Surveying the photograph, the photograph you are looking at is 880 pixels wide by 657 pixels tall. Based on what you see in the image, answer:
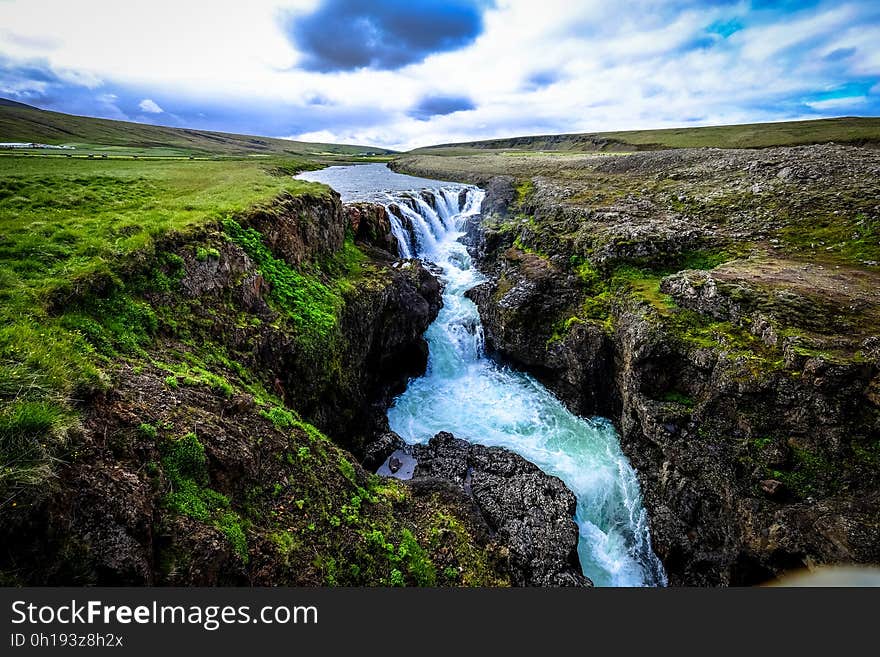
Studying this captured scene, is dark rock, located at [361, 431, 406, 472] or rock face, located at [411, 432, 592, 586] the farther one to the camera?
dark rock, located at [361, 431, 406, 472]

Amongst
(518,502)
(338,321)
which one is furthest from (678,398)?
(338,321)

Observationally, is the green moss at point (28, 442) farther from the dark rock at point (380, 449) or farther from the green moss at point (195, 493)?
the dark rock at point (380, 449)

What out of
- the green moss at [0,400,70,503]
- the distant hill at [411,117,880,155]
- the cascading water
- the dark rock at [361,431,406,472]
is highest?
the distant hill at [411,117,880,155]

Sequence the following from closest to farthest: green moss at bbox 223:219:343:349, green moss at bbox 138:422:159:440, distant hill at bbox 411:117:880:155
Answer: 1. green moss at bbox 138:422:159:440
2. green moss at bbox 223:219:343:349
3. distant hill at bbox 411:117:880:155

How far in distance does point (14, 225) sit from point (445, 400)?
1824cm

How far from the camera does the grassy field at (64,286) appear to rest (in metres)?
5.49

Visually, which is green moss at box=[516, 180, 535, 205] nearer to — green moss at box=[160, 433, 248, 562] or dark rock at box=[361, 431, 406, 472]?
dark rock at box=[361, 431, 406, 472]

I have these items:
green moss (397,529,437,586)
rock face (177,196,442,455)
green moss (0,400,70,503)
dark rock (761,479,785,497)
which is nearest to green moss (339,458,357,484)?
green moss (397,529,437,586)

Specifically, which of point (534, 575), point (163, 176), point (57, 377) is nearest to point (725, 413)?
point (534, 575)

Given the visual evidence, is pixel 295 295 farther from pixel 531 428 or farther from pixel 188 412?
pixel 531 428

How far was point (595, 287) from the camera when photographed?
2120 cm

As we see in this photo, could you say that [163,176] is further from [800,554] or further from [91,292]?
[800,554]

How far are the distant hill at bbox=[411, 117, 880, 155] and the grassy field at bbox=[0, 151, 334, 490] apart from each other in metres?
85.3

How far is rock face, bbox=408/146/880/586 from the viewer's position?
10.2m
